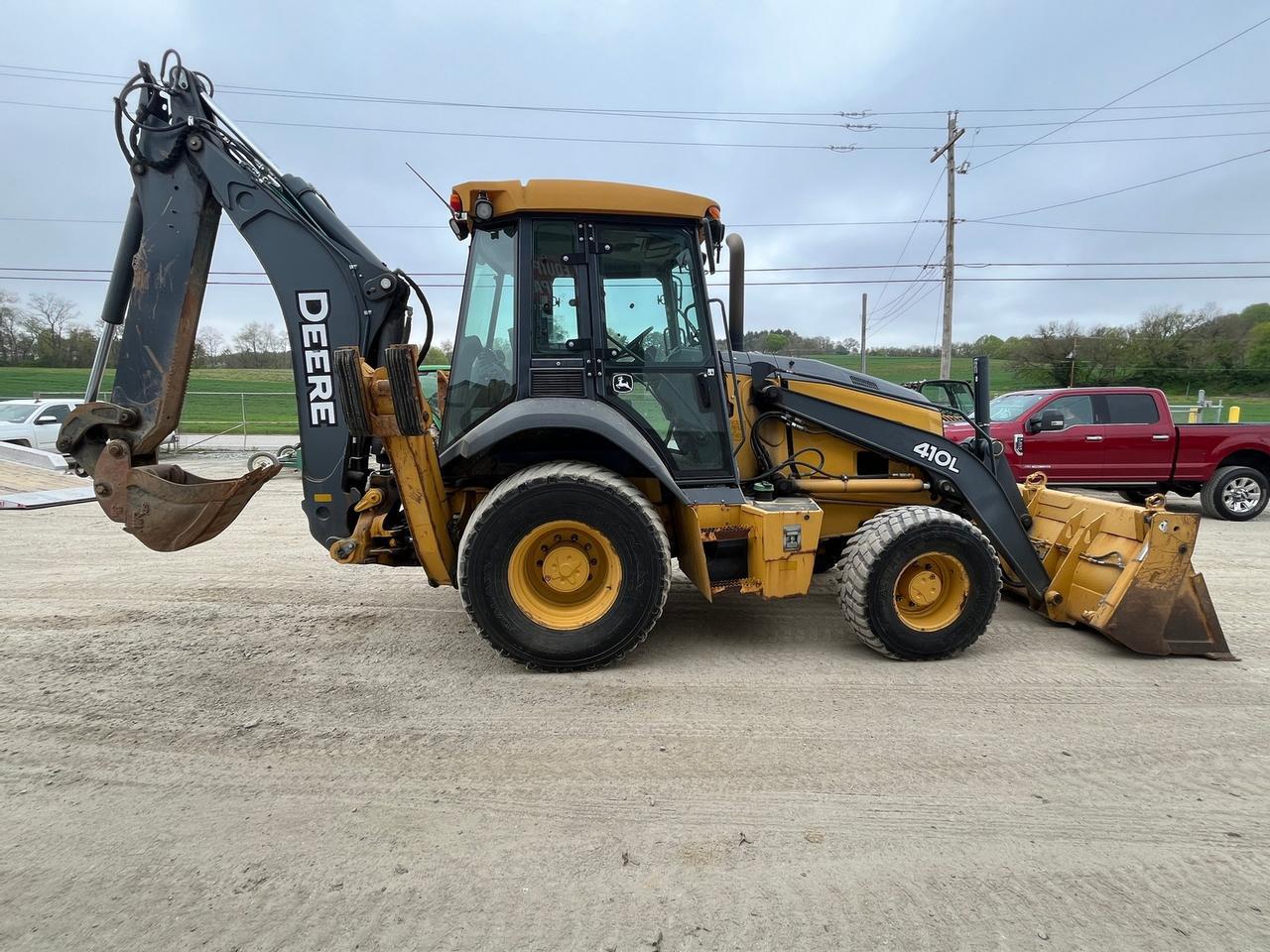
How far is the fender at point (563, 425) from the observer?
351 cm

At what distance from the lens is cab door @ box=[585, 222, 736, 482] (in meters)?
3.78

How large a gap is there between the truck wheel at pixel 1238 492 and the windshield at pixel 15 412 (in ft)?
69.8

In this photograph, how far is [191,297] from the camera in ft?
12.0

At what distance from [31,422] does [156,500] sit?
14600 mm

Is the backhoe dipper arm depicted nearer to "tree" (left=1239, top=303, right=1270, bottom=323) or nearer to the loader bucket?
the loader bucket

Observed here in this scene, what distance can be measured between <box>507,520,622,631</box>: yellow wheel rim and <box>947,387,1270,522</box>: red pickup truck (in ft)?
22.7

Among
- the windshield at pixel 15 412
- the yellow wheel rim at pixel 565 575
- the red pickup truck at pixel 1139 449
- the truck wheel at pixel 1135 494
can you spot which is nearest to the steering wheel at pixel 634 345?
the yellow wheel rim at pixel 565 575

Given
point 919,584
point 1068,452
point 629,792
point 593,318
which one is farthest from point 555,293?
point 1068,452

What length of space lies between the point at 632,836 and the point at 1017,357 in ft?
133

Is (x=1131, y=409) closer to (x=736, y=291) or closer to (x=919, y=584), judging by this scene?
(x=919, y=584)

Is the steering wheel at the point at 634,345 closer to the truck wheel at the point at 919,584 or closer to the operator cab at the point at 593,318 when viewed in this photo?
the operator cab at the point at 593,318

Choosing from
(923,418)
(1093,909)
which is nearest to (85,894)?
(1093,909)

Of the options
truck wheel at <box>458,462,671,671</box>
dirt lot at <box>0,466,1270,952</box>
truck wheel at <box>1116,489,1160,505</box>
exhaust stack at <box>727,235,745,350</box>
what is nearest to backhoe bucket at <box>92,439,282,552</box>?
dirt lot at <box>0,466,1270,952</box>

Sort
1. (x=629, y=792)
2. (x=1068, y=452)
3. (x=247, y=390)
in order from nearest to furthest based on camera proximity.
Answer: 1. (x=629, y=792)
2. (x=1068, y=452)
3. (x=247, y=390)
